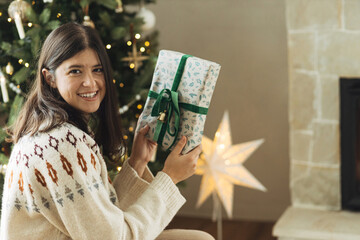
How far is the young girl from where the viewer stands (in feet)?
4.11

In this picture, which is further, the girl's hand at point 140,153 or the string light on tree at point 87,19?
the string light on tree at point 87,19

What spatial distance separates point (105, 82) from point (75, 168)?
0.33 meters

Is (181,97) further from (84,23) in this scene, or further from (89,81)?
(84,23)

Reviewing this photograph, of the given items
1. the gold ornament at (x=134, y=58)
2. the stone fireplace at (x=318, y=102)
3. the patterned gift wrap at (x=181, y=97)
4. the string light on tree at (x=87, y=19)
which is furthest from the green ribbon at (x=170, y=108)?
the stone fireplace at (x=318, y=102)

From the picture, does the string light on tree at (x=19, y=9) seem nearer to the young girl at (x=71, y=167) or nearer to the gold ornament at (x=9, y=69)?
the gold ornament at (x=9, y=69)

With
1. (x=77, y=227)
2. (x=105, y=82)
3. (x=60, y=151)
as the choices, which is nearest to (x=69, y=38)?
(x=105, y=82)

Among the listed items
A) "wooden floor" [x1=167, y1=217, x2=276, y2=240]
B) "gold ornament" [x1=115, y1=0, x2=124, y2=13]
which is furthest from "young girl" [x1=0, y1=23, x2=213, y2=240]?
"wooden floor" [x1=167, y1=217, x2=276, y2=240]

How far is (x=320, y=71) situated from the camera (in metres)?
A: 2.63

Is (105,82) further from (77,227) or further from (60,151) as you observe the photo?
(77,227)

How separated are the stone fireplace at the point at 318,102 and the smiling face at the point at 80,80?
1.41 m

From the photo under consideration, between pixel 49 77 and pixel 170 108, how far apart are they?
1.11 feet

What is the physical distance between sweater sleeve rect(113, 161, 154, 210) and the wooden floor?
1.43m

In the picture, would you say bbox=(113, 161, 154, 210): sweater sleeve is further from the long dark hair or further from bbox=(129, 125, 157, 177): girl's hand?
the long dark hair

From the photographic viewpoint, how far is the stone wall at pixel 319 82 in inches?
102
